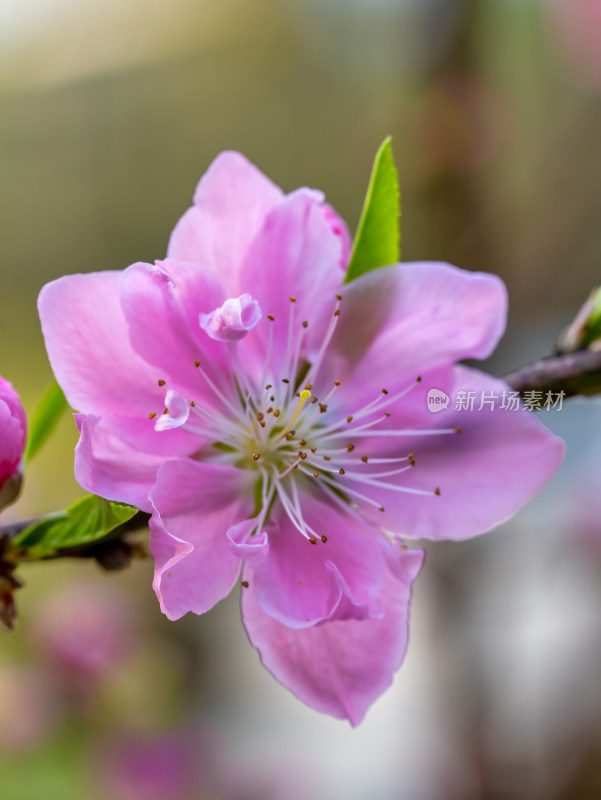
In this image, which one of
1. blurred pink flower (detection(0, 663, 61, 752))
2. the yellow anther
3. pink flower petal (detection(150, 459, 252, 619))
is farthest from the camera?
blurred pink flower (detection(0, 663, 61, 752))

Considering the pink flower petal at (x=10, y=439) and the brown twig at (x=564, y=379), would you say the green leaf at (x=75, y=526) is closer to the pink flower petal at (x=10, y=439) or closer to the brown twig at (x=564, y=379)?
the pink flower petal at (x=10, y=439)

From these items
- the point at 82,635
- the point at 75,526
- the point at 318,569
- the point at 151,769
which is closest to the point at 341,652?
the point at 318,569

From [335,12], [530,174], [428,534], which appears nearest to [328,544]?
[428,534]

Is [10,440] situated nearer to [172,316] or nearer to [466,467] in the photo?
[172,316]

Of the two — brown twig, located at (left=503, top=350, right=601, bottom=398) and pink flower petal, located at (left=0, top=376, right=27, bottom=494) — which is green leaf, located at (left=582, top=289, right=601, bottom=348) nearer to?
brown twig, located at (left=503, top=350, right=601, bottom=398)

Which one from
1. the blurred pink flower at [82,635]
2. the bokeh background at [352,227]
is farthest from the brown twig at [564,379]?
the blurred pink flower at [82,635]

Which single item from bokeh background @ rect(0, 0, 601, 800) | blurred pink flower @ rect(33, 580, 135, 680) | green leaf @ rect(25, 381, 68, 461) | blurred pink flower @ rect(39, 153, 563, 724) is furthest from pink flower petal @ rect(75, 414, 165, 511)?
blurred pink flower @ rect(33, 580, 135, 680)

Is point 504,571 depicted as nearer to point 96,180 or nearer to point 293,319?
point 293,319
